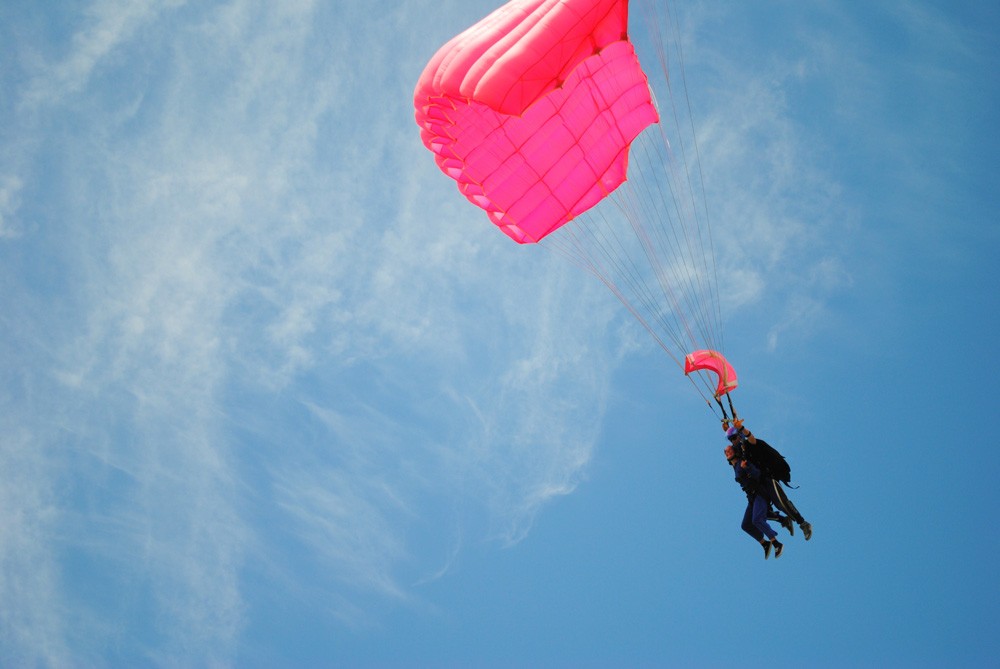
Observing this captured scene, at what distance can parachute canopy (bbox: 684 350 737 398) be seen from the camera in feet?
53.2

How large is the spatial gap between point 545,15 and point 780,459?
25.6 ft

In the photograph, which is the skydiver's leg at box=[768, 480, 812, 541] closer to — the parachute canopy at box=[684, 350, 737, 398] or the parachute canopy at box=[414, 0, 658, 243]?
the parachute canopy at box=[684, 350, 737, 398]

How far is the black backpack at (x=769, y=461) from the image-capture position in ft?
49.5

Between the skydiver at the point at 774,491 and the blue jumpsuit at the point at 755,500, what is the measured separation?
0.21 feet

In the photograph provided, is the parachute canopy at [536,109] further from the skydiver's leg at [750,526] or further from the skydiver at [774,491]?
the skydiver's leg at [750,526]

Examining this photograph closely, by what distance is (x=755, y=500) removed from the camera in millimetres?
15297

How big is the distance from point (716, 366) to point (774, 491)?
2437mm

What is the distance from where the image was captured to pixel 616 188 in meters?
17.2

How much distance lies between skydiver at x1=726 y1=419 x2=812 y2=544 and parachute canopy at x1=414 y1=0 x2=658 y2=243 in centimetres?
495

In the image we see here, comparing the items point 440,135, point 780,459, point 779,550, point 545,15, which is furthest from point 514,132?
point 779,550

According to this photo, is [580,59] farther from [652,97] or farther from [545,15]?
[652,97]

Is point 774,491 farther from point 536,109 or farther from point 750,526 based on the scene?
point 536,109

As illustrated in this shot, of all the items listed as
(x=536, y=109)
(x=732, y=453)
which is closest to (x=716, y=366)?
(x=732, y=453)

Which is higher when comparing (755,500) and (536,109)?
(536,109)
